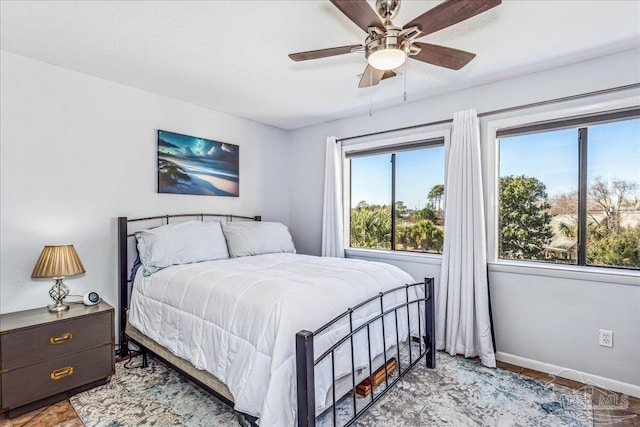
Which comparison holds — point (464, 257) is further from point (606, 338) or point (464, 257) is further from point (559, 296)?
point (606, 338)

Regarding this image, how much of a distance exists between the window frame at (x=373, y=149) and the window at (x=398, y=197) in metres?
0.03

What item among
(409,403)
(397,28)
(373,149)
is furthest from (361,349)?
(373,149)

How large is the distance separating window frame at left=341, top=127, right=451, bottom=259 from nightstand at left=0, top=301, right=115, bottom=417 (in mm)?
2549

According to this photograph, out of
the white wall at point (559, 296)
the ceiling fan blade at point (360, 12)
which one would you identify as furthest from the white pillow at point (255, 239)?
the ceiling fan blade at point (360, 12)

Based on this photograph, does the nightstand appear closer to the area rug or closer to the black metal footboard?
the area rug

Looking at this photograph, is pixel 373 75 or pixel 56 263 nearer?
pixel 373 75

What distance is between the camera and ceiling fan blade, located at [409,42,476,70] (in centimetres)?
184

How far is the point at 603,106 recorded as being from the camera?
248cm

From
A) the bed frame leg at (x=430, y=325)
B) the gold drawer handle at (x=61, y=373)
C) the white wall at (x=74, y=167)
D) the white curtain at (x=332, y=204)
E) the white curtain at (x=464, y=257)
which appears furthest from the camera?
the white curtain at (x=332, y=204)

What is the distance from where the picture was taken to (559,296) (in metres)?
2.65

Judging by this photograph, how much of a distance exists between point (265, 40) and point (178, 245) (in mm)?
1775

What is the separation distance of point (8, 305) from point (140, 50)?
209 centimetres

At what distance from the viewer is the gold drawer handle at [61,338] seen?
2219mm

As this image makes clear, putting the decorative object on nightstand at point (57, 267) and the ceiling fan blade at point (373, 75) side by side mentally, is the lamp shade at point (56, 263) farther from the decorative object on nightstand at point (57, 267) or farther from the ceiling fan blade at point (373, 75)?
the ceiling fan blade at point (373, 75)
